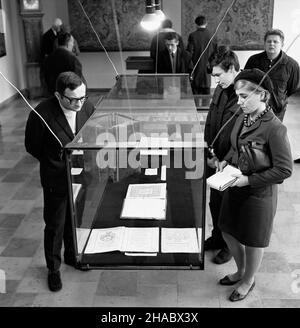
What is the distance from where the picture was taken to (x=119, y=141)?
2.93 metres

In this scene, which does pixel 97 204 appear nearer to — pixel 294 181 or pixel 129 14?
pixel 294 181

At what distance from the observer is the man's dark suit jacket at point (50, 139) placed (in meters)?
3.43

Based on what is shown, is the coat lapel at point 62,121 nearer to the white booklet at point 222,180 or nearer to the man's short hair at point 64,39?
the white booklet at point 222,180

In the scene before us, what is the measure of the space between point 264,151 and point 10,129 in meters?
6.38

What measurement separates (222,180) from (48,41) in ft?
26.7

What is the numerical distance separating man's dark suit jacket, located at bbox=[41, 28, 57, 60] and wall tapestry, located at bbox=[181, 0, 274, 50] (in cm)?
281

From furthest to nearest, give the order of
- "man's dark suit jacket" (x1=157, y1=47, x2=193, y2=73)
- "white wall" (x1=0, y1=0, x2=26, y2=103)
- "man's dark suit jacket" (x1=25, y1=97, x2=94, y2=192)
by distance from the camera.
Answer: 1. "white wall" (x1=0, y1=0, x2=26, y2=103)
2. "man's dark suit jacket" (x1=157, y1=47, x2=193, y2=73)
3. "man's dark suit jacket" (x1=25, y1=97, x2=94, y2=192)

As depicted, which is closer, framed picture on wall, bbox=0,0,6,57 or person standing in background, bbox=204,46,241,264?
person standing in background, bbox=204,46,241,264


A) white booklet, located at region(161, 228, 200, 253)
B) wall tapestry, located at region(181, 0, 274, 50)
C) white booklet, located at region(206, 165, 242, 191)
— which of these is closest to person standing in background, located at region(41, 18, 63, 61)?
wall tapestry, located at region(181, 0, 274, 50)

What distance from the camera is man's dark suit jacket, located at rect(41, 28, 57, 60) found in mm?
9883

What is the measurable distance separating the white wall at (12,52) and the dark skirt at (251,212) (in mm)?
7526

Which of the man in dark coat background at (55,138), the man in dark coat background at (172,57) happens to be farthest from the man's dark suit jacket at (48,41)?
the man in dark coat background at (55,138)

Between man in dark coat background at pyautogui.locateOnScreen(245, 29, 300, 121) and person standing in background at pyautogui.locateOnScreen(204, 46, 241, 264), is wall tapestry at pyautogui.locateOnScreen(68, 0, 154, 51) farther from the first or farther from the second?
person standing in background at pyautogui.locateOnScreen(204, 46, 241, 264)

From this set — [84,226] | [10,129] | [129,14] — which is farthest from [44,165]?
[129,14]
